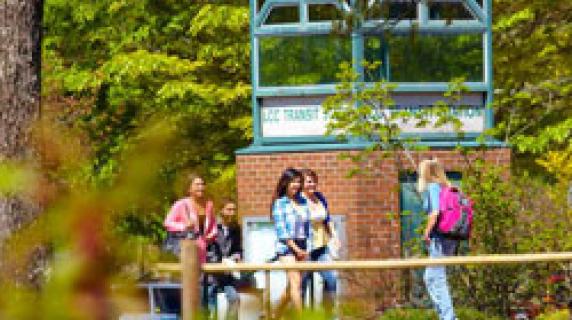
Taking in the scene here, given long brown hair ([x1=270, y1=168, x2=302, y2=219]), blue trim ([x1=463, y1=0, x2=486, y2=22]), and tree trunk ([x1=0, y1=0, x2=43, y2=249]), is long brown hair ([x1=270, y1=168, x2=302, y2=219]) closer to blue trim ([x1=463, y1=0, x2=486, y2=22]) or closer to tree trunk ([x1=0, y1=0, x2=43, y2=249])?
tree trunk ([x1=0, y1=0, x2=43, y2=249])

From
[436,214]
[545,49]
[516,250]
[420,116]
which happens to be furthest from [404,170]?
[545,49]

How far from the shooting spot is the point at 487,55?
66.6 feet

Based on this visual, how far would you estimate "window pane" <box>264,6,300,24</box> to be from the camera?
20.2 meters

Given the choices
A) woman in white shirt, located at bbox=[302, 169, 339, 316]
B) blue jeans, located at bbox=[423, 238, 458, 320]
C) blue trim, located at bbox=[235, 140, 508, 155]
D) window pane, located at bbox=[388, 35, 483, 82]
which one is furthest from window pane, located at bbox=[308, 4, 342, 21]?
blue jeans, located at bbox=[423, 238, 458, 320]

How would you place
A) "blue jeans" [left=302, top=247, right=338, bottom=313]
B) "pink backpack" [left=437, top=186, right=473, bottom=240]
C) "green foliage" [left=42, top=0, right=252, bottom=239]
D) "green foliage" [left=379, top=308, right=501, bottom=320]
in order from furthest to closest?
"green foliage" [left=42, top=0, right=252, bottom=239] → "pink backpack" [left=437, top=186, right=473, bottom=240] → "green foliage" [left=379, top=308, right=501, bottom=320] → "blue jeans" [left=302, top=247, right=338, bottom=313]

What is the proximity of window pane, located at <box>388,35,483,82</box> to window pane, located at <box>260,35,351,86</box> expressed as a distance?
0.62 meters

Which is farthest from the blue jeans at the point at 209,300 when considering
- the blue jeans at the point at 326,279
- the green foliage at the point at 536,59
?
the green foliage at the point at 536,59

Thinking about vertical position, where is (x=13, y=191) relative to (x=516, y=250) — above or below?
above

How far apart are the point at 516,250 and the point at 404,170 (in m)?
3.97

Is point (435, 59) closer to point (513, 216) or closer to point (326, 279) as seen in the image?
point (513, 216)

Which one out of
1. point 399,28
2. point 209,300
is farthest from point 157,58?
point 209,300

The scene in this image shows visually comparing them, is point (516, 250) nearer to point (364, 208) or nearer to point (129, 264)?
point (364, 208)

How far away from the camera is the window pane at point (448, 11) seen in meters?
20.4

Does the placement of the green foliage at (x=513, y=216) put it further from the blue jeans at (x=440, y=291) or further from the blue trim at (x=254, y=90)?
the blue trim at (x=254, y=90)
